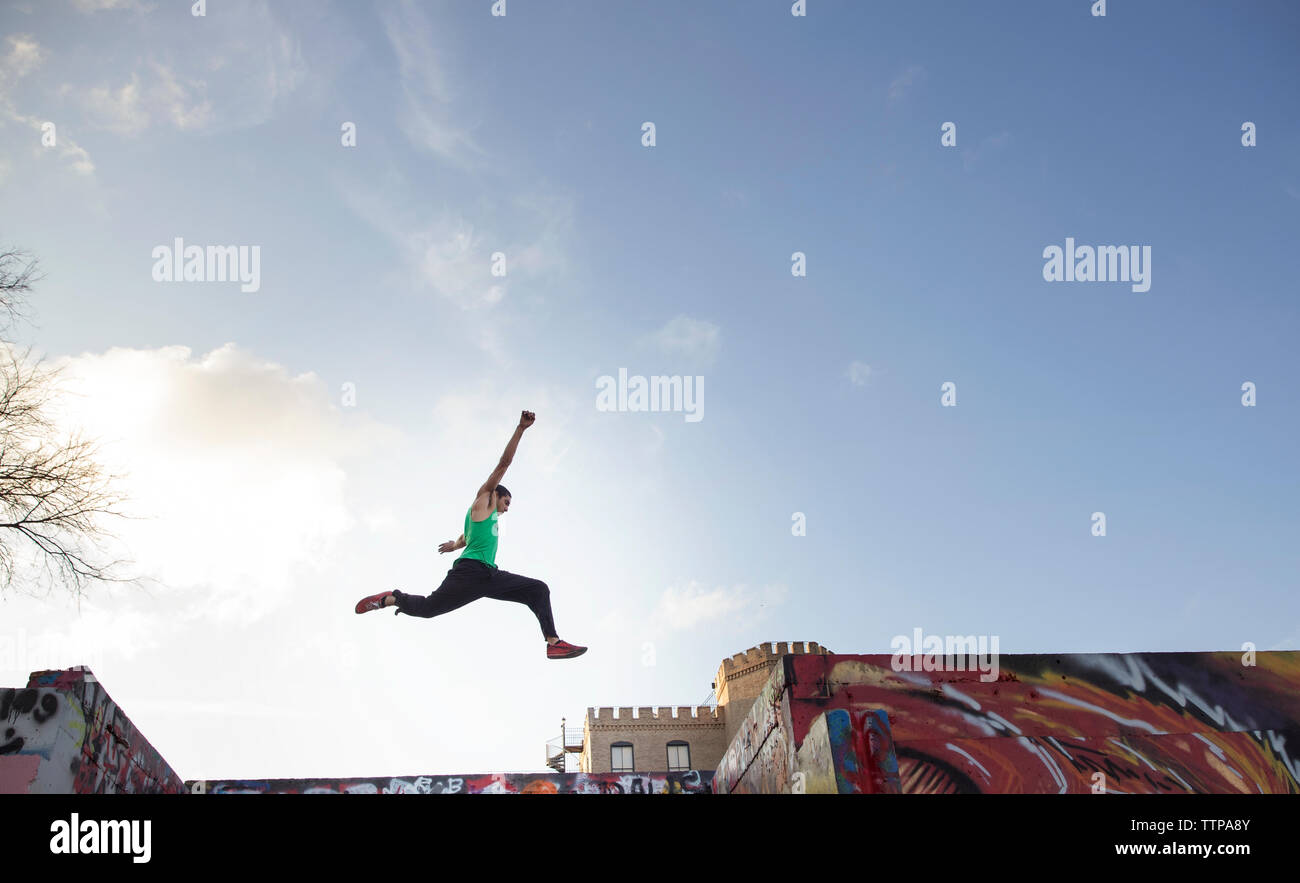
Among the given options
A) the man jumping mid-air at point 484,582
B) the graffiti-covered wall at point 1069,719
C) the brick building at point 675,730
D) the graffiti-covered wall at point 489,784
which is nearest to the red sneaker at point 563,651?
the man jumping mid-air at point 484,582

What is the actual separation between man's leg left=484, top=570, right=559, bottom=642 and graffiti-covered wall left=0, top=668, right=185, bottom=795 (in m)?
4.75

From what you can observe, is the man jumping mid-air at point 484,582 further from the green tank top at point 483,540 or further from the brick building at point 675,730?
the brick building at point 675,730

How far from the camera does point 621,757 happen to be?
47719mm

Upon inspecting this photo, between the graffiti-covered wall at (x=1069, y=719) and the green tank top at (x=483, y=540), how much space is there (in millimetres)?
3914

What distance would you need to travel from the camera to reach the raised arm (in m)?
10.3

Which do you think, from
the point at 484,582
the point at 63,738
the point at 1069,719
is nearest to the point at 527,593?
the point at 484,582

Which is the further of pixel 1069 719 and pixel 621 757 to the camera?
pixel 621 757

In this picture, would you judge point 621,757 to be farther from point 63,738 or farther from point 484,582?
point 63,738

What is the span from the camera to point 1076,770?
35.7ft

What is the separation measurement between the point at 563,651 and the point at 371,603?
92.2 inches

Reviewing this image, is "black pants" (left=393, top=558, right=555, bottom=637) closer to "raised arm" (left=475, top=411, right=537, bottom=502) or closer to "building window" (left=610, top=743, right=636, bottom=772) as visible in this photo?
"raised arm" (left=475, top=411, right=537, bottom=502)
